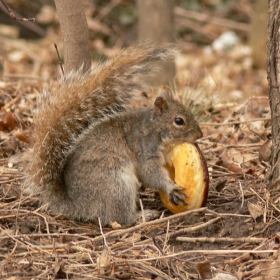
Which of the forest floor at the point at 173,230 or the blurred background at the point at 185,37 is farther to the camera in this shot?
the blurred background at the point at 185,37

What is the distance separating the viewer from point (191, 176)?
3316 mm

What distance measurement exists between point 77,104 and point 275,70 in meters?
1.10

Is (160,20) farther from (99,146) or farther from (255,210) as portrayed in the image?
(255,210)

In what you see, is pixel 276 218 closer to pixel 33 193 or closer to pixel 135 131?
pixel 135 131

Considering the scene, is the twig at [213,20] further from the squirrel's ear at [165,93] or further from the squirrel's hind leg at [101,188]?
the squirrel's hind leg at [101,188]

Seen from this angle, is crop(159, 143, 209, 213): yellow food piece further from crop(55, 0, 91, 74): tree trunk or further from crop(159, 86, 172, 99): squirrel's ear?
crop(55, 0, 91, 74): tree trunk

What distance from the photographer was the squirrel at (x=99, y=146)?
3.33 meters

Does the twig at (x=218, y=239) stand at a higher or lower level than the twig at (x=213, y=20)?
higher

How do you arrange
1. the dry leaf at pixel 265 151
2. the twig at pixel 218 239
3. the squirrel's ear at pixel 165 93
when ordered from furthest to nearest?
1. the dry leaf at pixel 265 151
2. the squirrel's ear at pixel 165 93
3. the twig at pixel 218 239

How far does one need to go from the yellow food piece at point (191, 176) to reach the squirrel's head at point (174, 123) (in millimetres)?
78

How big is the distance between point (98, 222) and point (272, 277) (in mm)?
1134

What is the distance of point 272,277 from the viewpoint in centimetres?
262

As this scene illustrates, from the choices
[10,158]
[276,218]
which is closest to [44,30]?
[10,158]

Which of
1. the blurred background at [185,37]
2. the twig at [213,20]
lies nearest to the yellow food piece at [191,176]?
the blurred background at [185,37]
